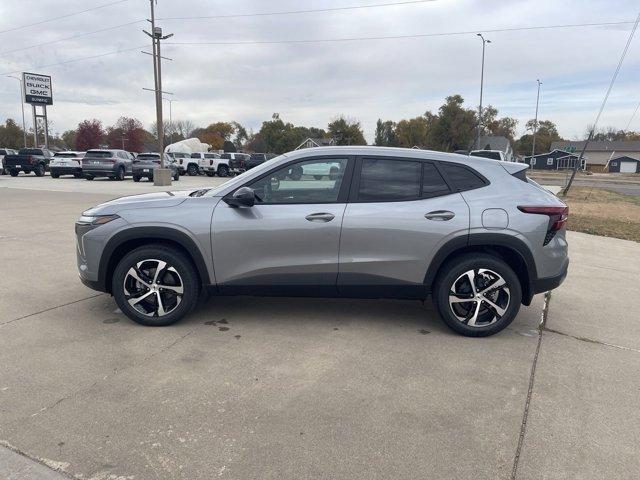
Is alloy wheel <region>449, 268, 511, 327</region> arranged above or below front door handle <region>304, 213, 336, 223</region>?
below

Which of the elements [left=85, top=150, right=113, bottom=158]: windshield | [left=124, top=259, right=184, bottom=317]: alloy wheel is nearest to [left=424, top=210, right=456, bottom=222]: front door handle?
[left=124, top=259, right=184, bottom=317]: alloy wheel

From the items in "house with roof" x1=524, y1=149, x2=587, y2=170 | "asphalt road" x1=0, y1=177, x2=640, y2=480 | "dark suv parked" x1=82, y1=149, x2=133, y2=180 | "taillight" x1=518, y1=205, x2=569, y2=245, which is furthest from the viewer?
"house with roof" x1=524, y1=149, x2=587, y2=170

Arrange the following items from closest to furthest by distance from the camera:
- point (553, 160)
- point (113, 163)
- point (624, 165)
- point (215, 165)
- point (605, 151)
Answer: point (113, 163) < point (215, 165) < point (624, 165) < point (605, 151) < point (553, 160)

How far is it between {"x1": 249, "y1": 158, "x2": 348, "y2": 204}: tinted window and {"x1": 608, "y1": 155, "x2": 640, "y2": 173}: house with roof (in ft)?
322

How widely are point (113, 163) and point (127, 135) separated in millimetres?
65264

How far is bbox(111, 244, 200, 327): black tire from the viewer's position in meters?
4.32

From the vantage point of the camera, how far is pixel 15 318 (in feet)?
15.2

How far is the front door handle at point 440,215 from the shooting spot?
4188mm

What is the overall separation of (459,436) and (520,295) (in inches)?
71.9

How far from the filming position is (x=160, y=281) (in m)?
4.38

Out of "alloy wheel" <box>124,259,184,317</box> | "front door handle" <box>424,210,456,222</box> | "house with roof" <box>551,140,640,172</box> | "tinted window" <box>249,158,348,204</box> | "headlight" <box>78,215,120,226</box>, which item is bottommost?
"alloy wheel" <box>124,259,184,317</box>

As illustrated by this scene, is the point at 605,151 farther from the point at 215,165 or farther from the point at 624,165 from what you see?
the point at 215,165

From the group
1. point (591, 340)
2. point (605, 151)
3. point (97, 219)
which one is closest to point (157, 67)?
point (97, 219)

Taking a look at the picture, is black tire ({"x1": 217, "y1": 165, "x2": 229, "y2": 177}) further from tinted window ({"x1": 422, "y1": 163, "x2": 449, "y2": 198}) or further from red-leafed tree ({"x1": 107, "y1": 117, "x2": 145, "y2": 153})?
red-leafed tree ({"x1": 107, "y1": 117, "x2": 145, "y2": 153})
